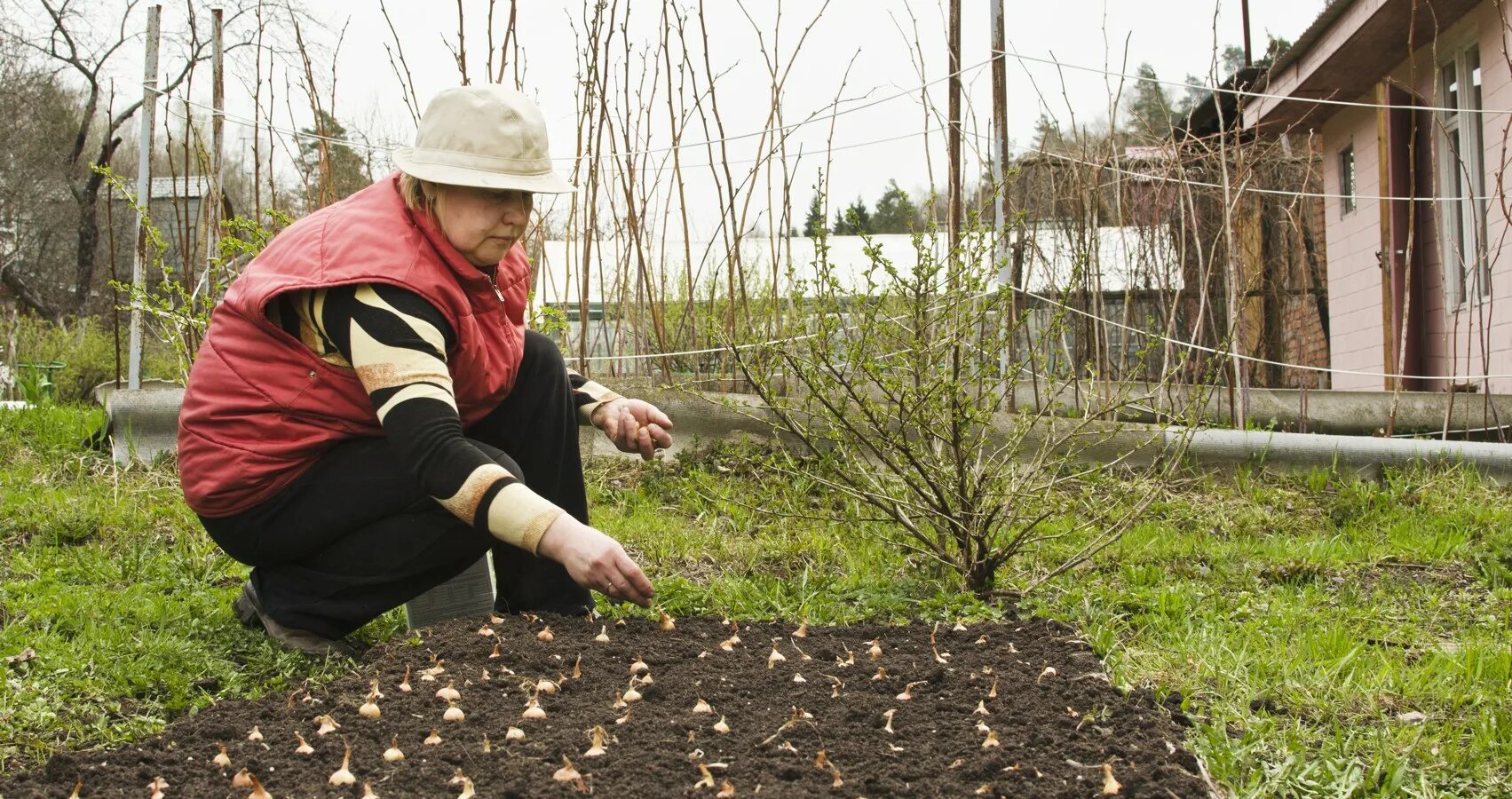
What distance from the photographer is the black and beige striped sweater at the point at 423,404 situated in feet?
6.86

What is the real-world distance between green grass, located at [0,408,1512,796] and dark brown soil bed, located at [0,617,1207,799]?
8.9 inches

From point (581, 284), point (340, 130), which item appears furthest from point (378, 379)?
point (340, 130)

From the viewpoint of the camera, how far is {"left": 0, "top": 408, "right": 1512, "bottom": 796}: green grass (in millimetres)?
2029

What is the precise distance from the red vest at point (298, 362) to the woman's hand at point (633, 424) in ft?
1.08

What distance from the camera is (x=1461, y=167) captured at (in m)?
6.65

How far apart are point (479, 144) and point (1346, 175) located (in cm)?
875

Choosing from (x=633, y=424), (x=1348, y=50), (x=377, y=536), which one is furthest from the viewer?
(x=1348, y=50)

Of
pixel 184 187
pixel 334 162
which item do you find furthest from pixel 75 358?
pixel 334 162

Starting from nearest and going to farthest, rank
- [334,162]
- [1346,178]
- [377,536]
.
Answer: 1. [377,536]
2. [1346,178]
3. [334,162]

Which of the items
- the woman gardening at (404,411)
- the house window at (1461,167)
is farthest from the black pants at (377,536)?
the house window at (1461,167)

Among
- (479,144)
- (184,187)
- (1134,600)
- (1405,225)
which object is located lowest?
(1134,600)

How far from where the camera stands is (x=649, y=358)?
548 cm

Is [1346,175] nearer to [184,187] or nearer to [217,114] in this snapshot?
[217,114]

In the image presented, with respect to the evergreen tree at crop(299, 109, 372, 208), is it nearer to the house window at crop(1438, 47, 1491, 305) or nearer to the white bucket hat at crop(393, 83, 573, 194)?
the white bucket hat at crop(393, 83, 573, 194)
